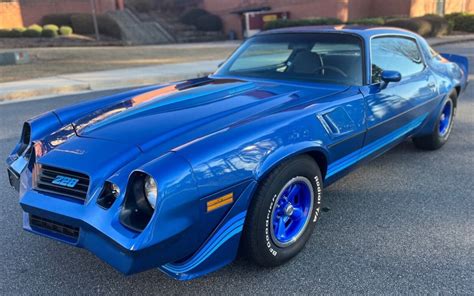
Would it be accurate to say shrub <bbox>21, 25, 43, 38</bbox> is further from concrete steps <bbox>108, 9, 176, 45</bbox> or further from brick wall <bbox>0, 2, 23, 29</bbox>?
concrete steps <bbox>108, 9, 176, 45</bbox>

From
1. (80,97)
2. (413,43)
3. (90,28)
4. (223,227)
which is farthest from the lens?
(90,28)

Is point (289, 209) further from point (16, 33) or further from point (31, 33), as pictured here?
point (16, 33)

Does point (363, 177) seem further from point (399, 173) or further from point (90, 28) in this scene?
point (90, 28)

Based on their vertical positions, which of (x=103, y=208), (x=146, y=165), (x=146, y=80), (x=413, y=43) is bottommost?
(x=146, y=80)

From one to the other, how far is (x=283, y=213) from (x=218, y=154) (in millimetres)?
689

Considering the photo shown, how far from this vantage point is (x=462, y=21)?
28.3 m

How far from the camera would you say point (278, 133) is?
2.41 m

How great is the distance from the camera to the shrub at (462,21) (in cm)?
2789

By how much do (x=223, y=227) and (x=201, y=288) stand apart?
48 centimetres

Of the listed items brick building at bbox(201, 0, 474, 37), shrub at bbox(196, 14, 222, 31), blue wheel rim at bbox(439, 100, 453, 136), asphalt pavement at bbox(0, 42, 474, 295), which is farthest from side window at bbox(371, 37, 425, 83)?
shrub at bbox(196, 14, 222, 31)

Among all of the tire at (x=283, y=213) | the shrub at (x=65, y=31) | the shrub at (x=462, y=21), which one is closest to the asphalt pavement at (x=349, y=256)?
the tire at (x=283, y=213)

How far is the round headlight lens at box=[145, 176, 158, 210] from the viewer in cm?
196

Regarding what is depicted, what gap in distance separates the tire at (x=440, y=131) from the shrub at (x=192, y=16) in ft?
113

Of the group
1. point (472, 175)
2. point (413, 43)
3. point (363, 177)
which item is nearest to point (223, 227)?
point (363, 177)
